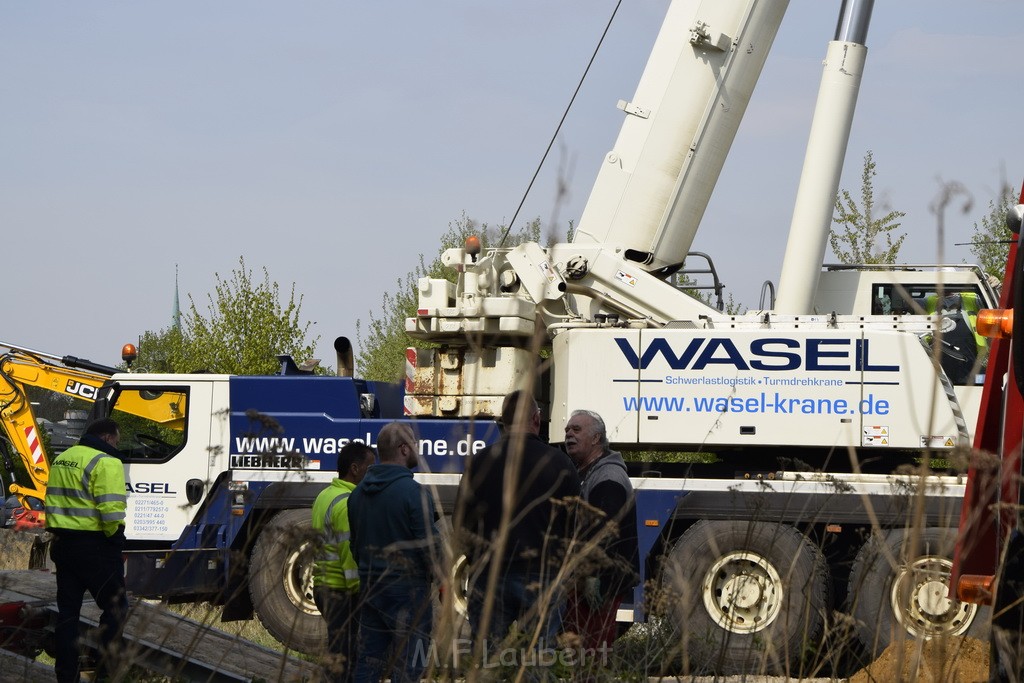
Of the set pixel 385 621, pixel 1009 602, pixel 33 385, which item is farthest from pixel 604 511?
pixel 33 385

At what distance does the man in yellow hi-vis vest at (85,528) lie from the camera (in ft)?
24.3

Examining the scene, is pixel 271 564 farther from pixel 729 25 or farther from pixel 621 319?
pixel 729 25

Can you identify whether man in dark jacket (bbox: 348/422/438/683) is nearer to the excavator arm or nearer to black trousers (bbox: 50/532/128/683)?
black trousers (bbox: 50/532/128/683)

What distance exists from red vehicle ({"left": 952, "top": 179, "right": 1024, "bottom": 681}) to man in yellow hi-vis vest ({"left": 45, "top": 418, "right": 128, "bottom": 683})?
4.94 meters

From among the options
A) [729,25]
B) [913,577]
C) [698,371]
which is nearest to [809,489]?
[698,371]

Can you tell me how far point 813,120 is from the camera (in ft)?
33.8

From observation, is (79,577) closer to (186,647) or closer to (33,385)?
(186,647)

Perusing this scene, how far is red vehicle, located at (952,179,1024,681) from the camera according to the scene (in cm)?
354

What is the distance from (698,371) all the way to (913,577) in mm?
6252

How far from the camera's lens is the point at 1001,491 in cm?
422

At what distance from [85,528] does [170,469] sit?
273 centimetres

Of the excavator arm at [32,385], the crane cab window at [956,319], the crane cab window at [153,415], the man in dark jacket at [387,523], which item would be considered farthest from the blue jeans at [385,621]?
the excavator arm at [32,385]

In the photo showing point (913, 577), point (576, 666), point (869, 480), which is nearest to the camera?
point (913, 577)

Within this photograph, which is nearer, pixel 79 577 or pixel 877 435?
pixel 79 577
